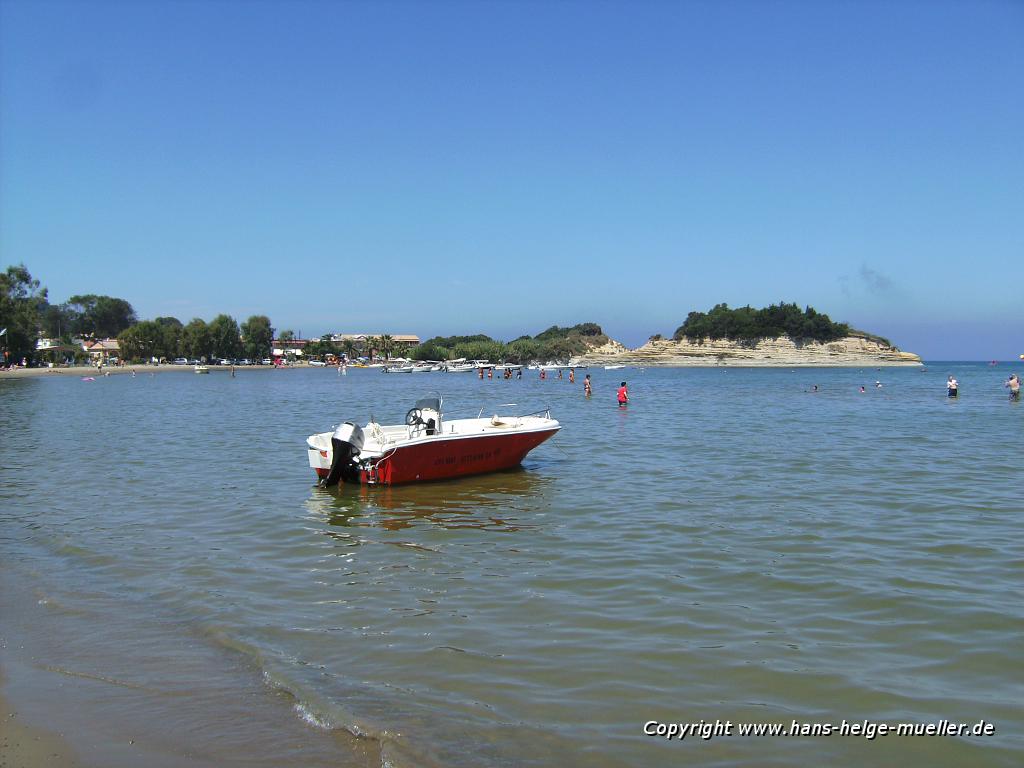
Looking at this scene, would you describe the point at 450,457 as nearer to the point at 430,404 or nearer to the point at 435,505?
the point at 430,404

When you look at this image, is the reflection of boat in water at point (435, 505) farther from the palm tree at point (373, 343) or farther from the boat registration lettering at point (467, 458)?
the palm tree at point (373, 343)

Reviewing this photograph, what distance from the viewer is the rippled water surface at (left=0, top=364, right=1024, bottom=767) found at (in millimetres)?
5473

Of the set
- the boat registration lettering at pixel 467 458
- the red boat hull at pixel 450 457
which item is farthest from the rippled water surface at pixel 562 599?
the boat registration lettering at pixel 467 458

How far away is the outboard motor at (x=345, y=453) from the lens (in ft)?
49.8

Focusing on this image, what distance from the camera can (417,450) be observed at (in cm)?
1548

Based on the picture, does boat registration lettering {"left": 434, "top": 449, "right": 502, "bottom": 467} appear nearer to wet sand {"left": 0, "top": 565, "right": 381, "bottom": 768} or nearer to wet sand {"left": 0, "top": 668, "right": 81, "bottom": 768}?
wet sand {"left": 0, "top": 565, "right": 381, "bottom": 768}

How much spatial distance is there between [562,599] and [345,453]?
8.09 m

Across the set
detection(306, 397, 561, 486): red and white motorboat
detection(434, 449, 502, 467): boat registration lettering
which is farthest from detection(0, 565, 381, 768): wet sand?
detection(434, 449, 502, 467): boat registration lettering

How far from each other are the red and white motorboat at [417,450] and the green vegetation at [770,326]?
503 feet

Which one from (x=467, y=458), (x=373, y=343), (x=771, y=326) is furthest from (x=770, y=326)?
(x=467, y=458)

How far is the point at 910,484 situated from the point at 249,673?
13406mm

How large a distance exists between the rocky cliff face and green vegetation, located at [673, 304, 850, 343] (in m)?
1.36

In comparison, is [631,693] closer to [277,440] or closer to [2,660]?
[2,660]

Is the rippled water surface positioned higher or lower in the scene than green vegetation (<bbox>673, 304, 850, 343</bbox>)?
lower
